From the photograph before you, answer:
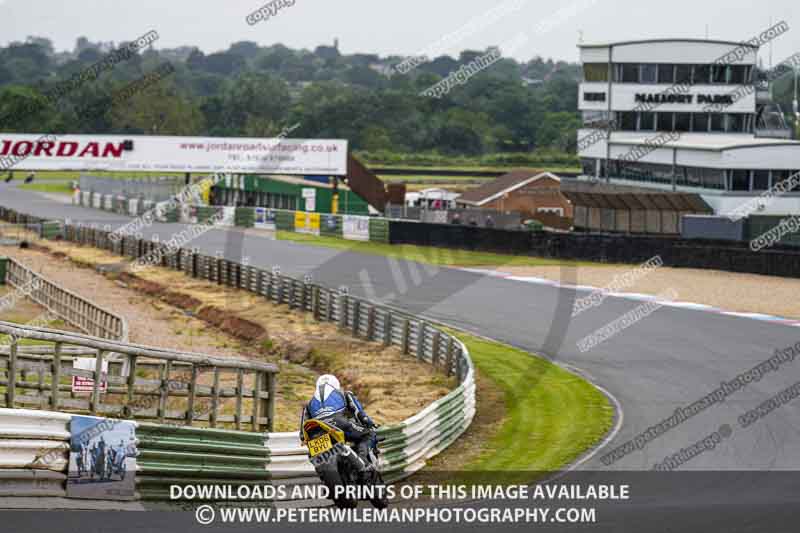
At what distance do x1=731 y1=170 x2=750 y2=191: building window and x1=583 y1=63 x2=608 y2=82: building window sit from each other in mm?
15783

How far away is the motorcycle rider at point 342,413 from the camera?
12672 millimetres

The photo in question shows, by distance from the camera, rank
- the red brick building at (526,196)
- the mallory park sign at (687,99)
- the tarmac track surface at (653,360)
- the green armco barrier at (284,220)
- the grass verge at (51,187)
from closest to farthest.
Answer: the tarmac track surface at (653,360)
the green armco barrier at (284,220)
the mallory park sign at (687,99)
the red brick building at (526,196)
the grass verge at (51,187)

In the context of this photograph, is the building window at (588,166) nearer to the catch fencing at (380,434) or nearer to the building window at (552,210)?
the building window at (552,210)

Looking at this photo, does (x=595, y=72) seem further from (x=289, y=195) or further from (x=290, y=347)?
(x=290, y=347)

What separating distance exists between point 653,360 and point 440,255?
2302cm

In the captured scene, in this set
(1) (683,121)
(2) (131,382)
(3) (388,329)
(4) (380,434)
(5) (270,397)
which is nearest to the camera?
(2) (131,382)

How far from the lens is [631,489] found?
14.9 metres

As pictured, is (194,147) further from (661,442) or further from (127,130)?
(127,130)

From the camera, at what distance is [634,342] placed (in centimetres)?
2902

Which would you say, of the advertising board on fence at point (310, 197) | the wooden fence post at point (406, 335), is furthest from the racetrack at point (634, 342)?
the advertising board on fence at point (310, 197)

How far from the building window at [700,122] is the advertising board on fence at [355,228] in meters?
22.0

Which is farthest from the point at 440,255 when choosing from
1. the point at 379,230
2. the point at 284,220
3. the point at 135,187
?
the point at 135,187

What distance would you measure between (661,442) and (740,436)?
4.68 feet

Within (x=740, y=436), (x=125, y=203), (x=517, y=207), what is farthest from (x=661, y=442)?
(x=125, y=203)
